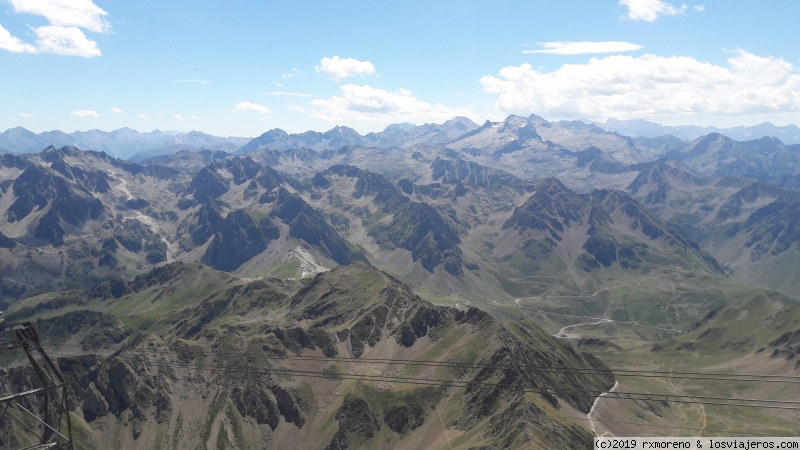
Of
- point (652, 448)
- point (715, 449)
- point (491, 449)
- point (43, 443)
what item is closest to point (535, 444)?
point (491, 449)

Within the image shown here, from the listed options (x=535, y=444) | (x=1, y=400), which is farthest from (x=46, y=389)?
(x=535, y=444)

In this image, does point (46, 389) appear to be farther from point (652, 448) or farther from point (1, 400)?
point (652, 448)

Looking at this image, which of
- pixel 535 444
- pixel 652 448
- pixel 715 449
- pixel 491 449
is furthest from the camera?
pixel 491 449

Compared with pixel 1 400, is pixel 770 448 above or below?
below

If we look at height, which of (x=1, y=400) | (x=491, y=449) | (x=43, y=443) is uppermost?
(x=1, y=400)

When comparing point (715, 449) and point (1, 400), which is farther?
point (715, 449)

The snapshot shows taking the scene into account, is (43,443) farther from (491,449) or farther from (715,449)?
(491,449)

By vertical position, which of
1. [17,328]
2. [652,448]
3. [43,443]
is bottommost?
[652,448]

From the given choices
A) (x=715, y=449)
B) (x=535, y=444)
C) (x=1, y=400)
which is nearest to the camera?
(x=1, y=400)

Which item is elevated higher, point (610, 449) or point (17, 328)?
point (17, 328)

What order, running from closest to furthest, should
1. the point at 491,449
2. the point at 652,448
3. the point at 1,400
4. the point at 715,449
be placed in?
the point at 1,400 < the point at 715,449 < the point at 652,448 < the point at 491,449
